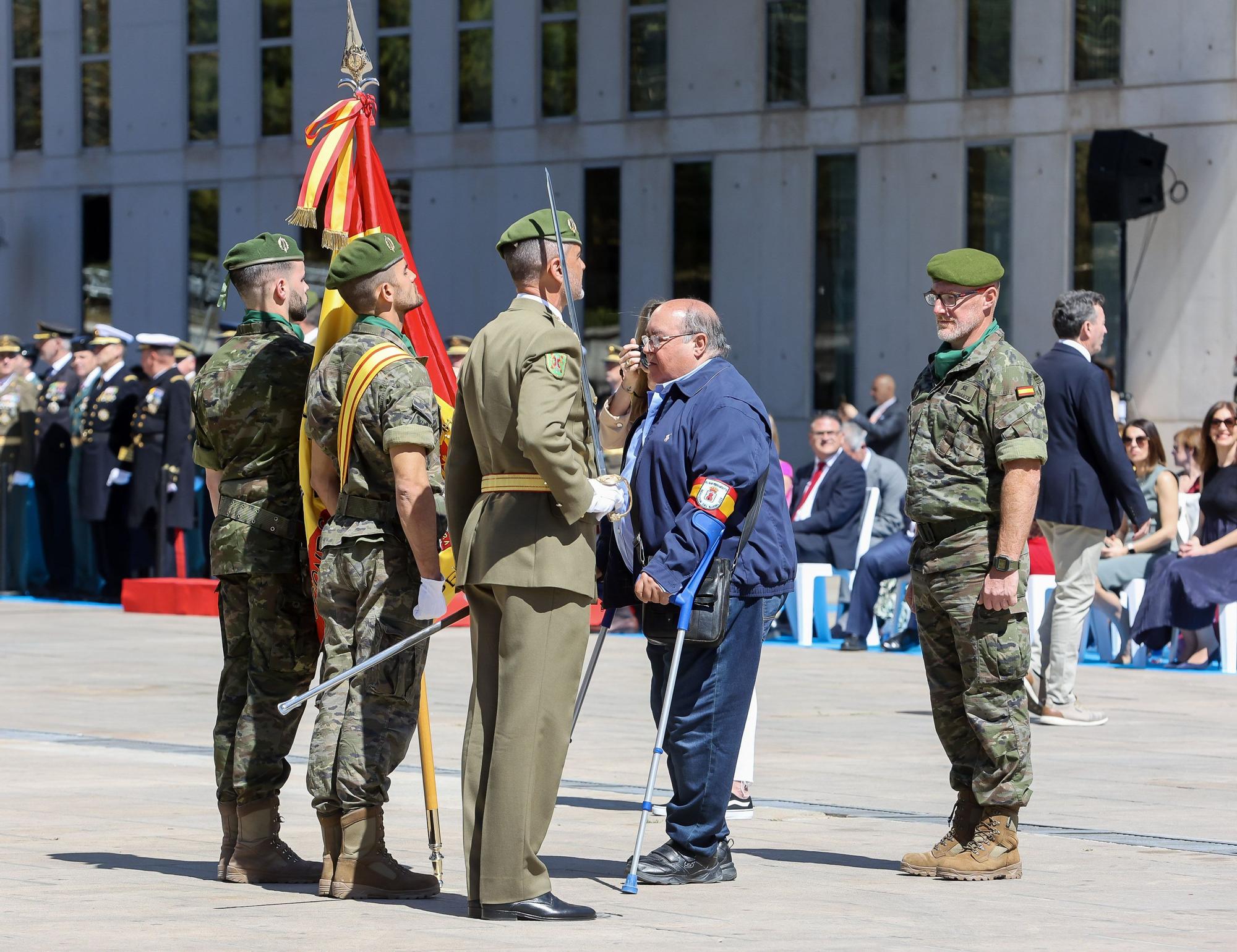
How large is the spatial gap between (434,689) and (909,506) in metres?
5.95

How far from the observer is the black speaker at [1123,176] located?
21.3 m

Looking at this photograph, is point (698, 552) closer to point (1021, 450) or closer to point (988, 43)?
point (1021, 450)

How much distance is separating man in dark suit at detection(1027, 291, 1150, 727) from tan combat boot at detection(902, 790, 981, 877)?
395 cm

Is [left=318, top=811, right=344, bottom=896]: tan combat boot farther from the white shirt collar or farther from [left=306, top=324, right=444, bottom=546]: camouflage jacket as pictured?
the white shirt collar

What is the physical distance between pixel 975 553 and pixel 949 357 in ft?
2.12

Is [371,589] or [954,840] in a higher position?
[371,589]

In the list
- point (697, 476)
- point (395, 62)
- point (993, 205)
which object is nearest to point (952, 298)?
point (697, 476)

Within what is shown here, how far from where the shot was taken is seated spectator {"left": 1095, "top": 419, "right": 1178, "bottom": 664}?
14.8 meters

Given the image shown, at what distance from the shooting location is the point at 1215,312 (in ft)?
75.0

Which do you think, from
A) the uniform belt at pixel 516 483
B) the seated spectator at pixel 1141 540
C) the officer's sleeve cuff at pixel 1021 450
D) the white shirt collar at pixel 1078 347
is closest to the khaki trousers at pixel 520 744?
the uniform belt at pixel 516 483

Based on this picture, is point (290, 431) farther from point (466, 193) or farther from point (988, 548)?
point (466, 193)

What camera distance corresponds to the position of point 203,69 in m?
30.6

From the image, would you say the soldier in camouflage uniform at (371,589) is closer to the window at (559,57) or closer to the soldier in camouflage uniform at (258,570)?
the soldier in camouflage uniform at (258,570)

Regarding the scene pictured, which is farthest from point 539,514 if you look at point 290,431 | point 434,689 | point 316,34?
point 316,34
